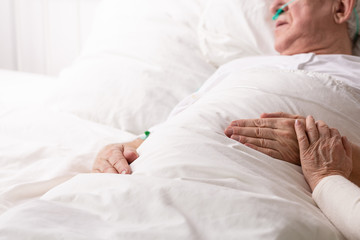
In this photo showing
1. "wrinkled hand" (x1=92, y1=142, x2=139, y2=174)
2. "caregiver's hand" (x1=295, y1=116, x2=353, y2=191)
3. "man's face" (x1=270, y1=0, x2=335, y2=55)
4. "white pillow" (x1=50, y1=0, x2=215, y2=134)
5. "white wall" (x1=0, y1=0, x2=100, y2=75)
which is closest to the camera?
"caregiver's hand" (x1=295, y1=116, x2=353, y2=191)

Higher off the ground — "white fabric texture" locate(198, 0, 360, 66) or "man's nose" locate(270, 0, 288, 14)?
"man's nose" locate(270, 0, 288, 14)

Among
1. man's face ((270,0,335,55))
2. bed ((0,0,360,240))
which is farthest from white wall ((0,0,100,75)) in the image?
man's face ((270,0,335,55))

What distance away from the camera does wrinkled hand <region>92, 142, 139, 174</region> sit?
106 centimetres

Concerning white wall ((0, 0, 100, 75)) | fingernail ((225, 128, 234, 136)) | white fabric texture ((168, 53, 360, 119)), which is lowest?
white wall ((0, 0, 100, 75))

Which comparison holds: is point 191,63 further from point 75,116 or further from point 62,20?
point 62,20

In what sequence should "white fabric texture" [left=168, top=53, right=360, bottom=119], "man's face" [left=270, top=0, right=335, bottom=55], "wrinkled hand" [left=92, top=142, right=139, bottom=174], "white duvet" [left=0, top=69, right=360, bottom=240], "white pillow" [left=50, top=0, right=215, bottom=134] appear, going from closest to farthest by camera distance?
"white duvet" [left=0, top=69, right=360, bottom=240] → "wrinkled hand" [left=92, top=142, right=139, bottom=174] → "white fabric texture" [left=168, top=53, right=360, bottom=119] → "man's face" [left=270, top=0, right=335, bottom=55] → "white pillow" [left=50, top=0, right=215, bottom=134]

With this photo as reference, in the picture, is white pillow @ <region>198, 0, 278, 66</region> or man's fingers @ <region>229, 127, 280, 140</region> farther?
white pillow @ <region>198, 0, 278, 66</region>

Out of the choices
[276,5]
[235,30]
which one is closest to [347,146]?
[276,5]

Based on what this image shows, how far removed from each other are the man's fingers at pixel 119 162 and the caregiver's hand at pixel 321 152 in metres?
0.36

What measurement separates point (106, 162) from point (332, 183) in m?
0.52

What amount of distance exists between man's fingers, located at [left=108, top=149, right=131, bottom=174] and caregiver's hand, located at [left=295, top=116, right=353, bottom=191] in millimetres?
362

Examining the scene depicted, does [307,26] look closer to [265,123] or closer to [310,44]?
[310,44]

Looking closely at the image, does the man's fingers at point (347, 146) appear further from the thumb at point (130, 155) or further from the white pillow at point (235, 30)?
the white pillow at point (235, 30)

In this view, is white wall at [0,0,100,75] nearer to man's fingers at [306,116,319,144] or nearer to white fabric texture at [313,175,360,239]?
man's fingers at [306,116,319,144]
